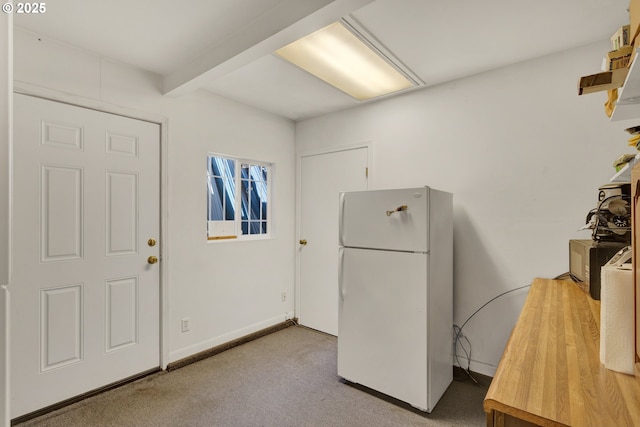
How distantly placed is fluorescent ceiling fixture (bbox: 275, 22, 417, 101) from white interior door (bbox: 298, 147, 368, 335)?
2.12 ft

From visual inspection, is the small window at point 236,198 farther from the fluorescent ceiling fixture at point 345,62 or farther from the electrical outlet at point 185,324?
the fluorescent ceiling fixture at point 345,62

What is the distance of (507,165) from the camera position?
226cm

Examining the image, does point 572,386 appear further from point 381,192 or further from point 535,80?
point 535,80

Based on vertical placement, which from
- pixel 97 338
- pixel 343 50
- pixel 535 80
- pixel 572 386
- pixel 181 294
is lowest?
pixel 97 338

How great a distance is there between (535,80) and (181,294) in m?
3.19

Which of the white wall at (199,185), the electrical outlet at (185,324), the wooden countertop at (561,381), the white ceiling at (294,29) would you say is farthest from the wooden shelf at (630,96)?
the electrical outlet at (185,324)

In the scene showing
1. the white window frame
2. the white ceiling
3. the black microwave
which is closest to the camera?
the black microwave

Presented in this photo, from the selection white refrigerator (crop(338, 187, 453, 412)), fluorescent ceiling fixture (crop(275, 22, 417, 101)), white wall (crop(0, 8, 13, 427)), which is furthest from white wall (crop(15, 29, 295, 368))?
white wall (crop(0, 8, 13, 427))

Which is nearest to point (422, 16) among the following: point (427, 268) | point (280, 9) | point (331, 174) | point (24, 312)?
point (280, 9)

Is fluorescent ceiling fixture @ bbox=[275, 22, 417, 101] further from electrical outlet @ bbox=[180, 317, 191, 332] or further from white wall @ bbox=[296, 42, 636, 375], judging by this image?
electrical outlet @ bbox=[180, 317, 191, 332]

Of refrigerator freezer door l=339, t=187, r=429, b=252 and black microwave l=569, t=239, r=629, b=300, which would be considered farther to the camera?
refrigerator freezer door l=339, t=187, r=429, b=252

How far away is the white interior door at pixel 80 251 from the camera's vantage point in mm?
1854

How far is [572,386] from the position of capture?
0.77 metres

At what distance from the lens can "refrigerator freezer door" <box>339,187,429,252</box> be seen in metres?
2.01
